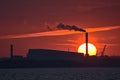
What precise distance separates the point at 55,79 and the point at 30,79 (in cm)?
604

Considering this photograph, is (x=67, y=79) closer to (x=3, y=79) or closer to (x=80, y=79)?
(x=80, y=79)

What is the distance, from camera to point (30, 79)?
132 meters

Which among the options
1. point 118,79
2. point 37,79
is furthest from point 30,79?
point 118,79

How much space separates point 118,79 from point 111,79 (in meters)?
1.81

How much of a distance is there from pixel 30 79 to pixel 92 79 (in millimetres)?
13377

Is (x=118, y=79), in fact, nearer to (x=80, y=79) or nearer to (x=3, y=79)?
(x=80, y=79)

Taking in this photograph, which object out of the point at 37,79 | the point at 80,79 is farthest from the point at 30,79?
the point at 80,79

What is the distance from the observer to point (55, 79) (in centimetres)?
12950

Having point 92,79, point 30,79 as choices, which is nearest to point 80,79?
point 92,79

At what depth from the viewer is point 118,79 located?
412 feet

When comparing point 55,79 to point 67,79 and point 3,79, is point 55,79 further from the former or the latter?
point 3,79

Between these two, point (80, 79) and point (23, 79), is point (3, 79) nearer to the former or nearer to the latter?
point (23, 79)

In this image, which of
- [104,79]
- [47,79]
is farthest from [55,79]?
[104,79]

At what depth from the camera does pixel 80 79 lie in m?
129
